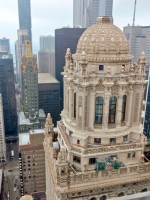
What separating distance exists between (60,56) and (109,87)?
A: 16434cm

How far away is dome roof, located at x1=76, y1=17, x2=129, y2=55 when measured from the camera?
2698 centimetres

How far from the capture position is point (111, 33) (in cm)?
2748

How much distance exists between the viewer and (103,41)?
1062 inches

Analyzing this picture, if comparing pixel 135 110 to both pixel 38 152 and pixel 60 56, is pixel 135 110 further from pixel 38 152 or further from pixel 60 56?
pixel 60 56

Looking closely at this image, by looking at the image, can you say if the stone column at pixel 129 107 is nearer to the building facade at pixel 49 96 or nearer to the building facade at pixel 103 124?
the building facade at pixel 103 124

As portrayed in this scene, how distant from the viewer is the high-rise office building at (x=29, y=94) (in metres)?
127

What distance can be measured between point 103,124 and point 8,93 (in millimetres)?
134176

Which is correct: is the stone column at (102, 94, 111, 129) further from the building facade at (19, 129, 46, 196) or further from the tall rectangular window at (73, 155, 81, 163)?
the building facade at (19, 129, 46, 196)

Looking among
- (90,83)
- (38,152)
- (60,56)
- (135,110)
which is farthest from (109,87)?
(60,56)

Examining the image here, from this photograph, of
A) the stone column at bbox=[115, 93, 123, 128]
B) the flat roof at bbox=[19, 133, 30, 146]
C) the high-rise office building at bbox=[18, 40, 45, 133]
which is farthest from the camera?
the high-rise office building at bbox=[18, 40, 45, 133]

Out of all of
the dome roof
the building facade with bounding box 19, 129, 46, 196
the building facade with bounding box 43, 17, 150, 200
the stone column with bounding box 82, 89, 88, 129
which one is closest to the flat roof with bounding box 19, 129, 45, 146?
the building facade with bounding box 19, 129, 46, 196

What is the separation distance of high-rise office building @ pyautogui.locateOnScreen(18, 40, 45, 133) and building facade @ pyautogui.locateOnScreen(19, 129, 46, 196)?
30.5 m

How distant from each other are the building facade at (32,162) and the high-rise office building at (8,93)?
59332mm

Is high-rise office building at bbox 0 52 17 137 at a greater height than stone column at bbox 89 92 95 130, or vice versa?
stone column at bbox 89 92 95 130
